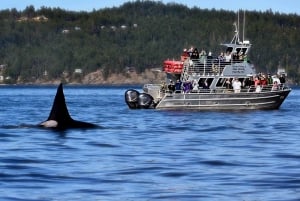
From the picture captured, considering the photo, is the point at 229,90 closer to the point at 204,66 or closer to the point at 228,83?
the point at 228,83

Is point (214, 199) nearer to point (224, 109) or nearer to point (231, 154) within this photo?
point (231, 154)

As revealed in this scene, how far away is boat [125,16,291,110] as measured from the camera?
71062mm

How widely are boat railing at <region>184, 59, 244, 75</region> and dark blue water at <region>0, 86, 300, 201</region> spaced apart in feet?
77.4

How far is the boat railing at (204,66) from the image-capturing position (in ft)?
235

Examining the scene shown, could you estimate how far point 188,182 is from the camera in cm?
2459

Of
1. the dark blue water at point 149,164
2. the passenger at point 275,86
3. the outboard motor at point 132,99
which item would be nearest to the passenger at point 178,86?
the outboard motor at point 132,99

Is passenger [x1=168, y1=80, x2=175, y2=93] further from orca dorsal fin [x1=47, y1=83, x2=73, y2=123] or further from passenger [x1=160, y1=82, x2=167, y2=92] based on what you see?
orca dorsal fin [x1=47, y1=83, x2=73, y2=123]

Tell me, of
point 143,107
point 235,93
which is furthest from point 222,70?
point 143,107

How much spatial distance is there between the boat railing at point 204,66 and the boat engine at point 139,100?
3.92 meters

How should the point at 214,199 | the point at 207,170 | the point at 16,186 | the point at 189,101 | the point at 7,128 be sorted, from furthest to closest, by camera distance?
the point at 189,101 < the point at 7,128 < the point at 207,170 < the point at 16,186 < the point at 214,199

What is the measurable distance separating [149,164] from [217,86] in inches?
1711

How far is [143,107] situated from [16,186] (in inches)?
1988

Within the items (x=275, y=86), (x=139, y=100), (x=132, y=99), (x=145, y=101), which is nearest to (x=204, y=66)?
(x=145, y=101)

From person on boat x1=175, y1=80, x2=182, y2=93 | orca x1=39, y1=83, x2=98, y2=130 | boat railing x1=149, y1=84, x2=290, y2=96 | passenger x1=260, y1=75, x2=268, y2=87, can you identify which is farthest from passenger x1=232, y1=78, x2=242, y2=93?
orca x1=39, y1=83, x2=98, y2=130
